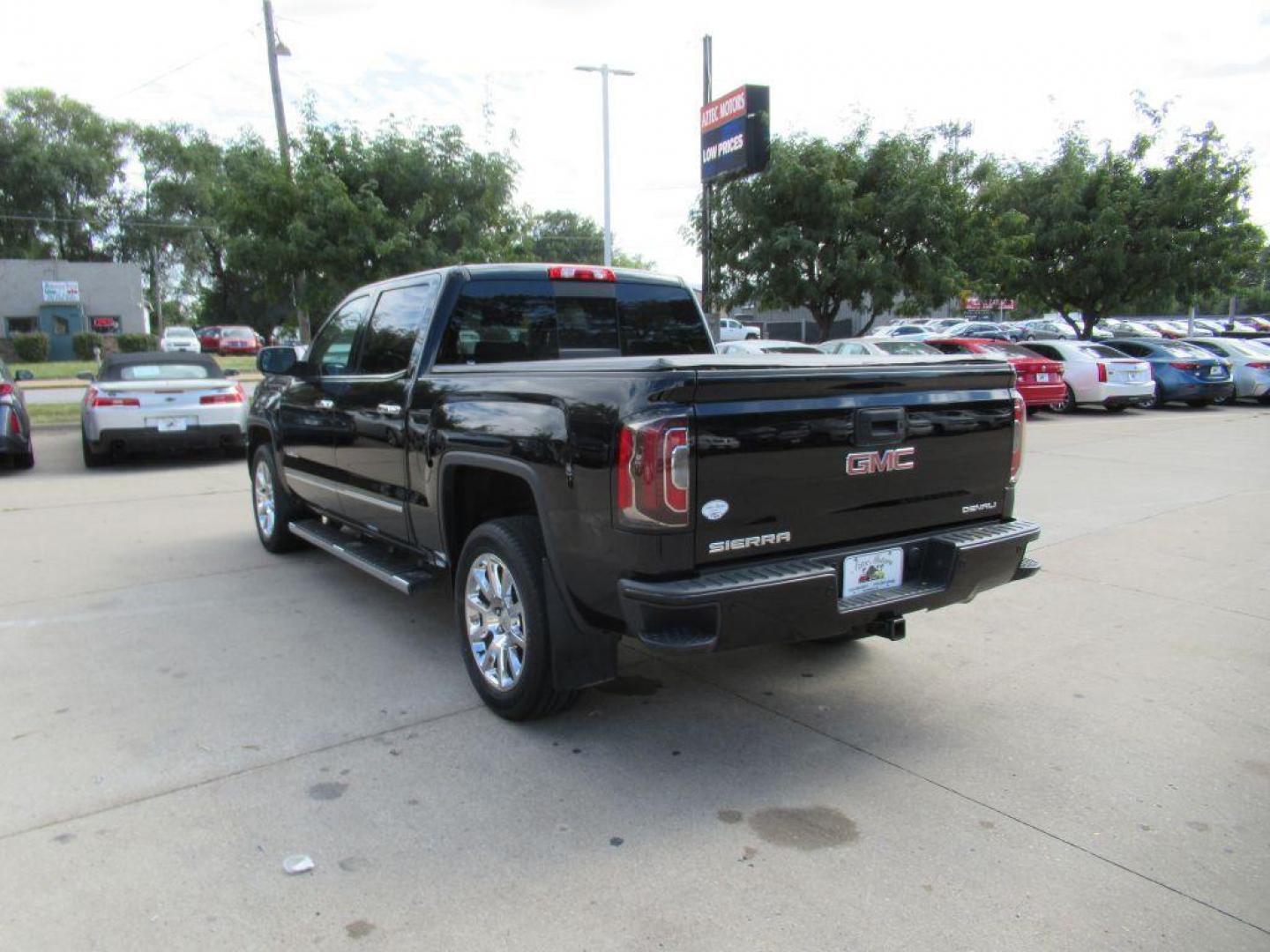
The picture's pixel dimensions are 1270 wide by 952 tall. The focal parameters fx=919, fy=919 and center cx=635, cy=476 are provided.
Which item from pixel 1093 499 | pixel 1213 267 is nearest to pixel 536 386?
pixel 1093 499

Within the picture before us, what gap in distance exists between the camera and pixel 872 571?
3570 millimetres

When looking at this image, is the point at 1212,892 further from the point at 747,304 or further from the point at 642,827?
the point at 747,304

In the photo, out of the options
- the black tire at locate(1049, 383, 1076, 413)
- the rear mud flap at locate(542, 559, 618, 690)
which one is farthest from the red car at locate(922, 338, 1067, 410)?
the rear mud flap at locate(542, 559, 618, 690)

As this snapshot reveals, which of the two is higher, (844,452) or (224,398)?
(844,452)

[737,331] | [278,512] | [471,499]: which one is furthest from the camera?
[737,331]

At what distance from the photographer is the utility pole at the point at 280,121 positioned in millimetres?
16391

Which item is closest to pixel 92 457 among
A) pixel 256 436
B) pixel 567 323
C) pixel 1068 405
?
pixel 256 436

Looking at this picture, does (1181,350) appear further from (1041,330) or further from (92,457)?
Answer: (92,457)

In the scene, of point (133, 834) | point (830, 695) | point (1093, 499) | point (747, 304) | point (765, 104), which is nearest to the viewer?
point (133, 834)

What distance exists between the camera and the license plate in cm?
348

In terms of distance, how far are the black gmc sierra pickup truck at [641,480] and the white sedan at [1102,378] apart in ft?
51.0

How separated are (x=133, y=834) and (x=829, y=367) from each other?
2.92 meters

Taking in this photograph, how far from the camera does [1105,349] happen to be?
1944cm

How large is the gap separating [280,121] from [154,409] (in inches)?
397
